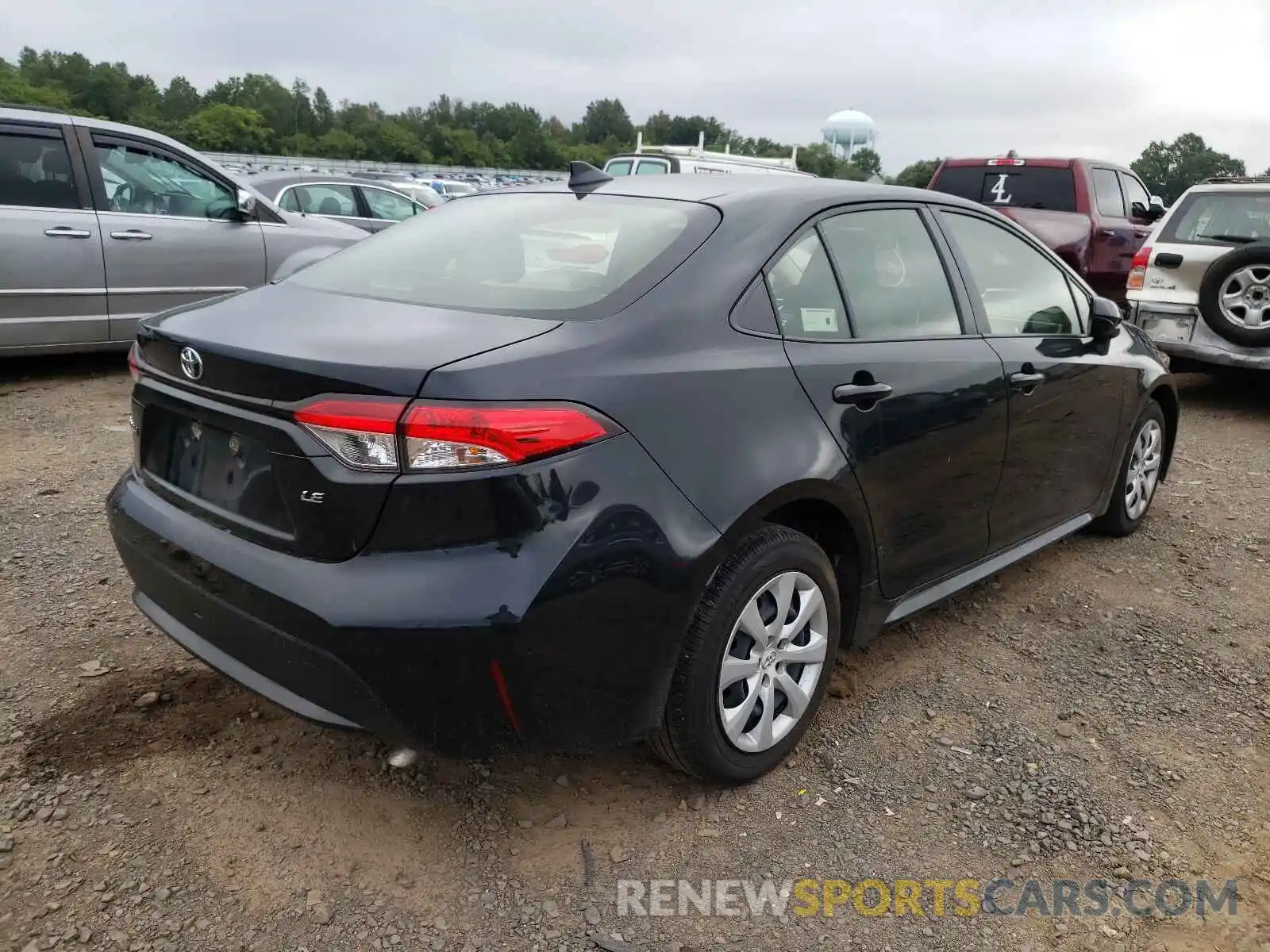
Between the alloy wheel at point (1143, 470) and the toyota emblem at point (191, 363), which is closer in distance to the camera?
the toyota emblem at point (191, 363)

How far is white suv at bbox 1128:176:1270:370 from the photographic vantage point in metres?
6.64

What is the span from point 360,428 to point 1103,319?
3.09m

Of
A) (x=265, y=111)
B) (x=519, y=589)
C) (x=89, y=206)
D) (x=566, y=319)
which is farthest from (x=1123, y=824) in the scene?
(x=265, y=111)

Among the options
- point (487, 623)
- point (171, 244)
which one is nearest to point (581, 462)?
point (487, 623)

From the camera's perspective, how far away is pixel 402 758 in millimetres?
2730

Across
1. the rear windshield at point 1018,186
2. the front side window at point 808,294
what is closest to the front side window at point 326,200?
the rear windshield at point 1018,186

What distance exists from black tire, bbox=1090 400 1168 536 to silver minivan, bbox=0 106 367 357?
447cm

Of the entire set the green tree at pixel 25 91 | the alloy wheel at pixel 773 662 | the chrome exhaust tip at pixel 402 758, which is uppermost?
the green tree at pixel 25 91

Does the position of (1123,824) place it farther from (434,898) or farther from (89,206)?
(89,206)

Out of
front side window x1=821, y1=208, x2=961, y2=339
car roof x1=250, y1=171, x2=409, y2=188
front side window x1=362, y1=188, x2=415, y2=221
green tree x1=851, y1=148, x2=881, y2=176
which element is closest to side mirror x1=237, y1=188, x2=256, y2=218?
car roof x1=250, y1=171, x2=409, y2=188

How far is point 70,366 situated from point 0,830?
563 cm

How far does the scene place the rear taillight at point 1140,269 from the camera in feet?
24.4

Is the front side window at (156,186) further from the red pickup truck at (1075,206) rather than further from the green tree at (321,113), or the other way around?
the green tree at (321,113)

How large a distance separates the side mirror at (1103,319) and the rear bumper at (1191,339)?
Result: 3659 mm
